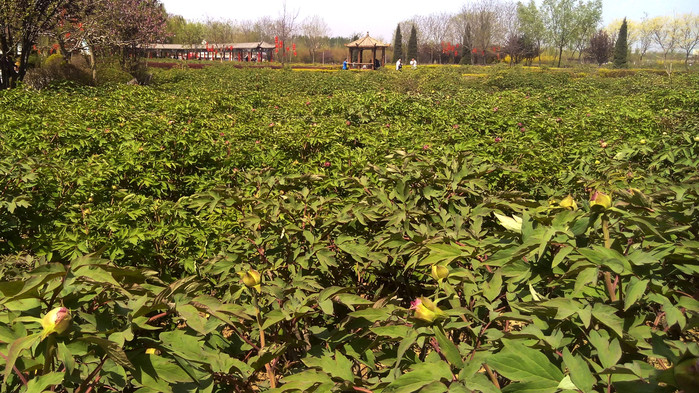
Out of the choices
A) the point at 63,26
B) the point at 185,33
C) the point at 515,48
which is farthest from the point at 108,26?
the point at 515,48

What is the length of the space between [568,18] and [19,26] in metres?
60.7

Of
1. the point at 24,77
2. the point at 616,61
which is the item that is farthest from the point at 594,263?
the point at 616,61

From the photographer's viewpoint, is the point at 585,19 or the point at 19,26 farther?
the point at 585,19

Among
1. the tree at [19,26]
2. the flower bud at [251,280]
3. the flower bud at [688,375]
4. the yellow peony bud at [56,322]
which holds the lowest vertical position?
the flower bud at [251,280]

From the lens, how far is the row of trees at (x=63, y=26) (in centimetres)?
1177

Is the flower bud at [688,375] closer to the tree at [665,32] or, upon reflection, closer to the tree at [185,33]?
the tree at [185,33]

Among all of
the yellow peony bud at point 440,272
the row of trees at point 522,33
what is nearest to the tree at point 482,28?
the row of trees at point 522,33

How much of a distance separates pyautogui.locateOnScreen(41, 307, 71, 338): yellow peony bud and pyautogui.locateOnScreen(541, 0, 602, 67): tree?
65.2 metres

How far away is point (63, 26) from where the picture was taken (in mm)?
Answer: 15797

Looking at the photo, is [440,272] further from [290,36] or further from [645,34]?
[645,34]

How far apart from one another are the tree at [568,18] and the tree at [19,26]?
5803 cm

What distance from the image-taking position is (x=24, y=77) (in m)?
13.0

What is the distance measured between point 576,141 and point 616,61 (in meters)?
47.6

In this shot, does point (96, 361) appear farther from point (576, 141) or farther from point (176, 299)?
point (576, 141)
